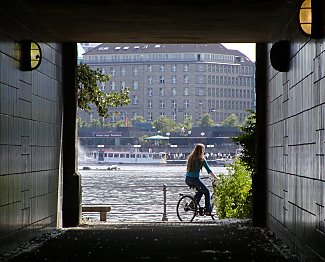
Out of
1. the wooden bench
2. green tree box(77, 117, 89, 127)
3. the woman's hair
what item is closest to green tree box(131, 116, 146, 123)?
green tree box(77, 117, 89, 127)

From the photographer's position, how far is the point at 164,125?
123438 millimetres

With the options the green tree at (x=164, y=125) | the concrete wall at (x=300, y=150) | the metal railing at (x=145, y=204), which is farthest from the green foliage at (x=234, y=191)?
the green tree at (x=164, y=125)

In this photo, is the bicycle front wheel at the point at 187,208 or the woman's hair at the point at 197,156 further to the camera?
the bicycle front wheel at the point at 187,208

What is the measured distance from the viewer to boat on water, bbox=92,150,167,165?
11575cm

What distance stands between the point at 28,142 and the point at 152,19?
1.96 m

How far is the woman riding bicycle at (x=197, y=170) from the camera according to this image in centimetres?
1669

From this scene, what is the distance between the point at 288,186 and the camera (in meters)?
10.1

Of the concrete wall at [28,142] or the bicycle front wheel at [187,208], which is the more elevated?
the concrete wall at [28,142]

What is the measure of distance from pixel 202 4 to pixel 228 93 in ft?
412

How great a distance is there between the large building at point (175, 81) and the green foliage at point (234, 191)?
368 ft

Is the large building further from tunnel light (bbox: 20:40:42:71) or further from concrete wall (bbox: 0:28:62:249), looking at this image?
tunnel light (bbox: 20:40:42:71)

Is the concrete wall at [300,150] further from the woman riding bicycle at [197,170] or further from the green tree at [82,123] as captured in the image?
the green tree at [82,123]

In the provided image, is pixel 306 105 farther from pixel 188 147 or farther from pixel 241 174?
pixel 188 147

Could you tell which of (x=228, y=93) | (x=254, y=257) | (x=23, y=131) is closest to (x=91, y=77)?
(x=23, y=131)
